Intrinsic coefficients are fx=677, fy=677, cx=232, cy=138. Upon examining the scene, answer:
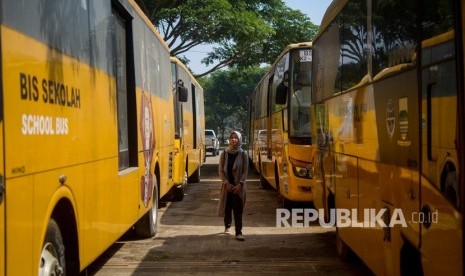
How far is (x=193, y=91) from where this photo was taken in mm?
22391

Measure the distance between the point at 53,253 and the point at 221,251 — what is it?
460cm

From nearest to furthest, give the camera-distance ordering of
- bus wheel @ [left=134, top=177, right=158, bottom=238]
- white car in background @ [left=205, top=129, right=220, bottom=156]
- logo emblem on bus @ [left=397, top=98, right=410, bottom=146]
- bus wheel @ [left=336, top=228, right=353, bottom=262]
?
1. logo emblem on bus @ [left=397, top=98, right=410, bottom=146]
2. bus wheel @ [left=336, top=228, right=353, bottom=262]
3. bus wheel @ [left=134, top=177, right=158, bottom=238]
4. white car in background @ [left=205, top=129, right=220, bottom=156]

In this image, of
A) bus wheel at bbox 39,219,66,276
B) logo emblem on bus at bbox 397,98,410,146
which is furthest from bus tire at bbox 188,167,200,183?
logo emblem on bus at bbox 397,98,410,146

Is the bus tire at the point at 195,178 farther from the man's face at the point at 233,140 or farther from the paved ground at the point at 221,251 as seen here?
the man's face at the point at 233,140

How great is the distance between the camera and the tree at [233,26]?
2464 cm

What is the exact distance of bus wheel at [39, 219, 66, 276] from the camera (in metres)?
4.77

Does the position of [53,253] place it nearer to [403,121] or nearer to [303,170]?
[403,121]

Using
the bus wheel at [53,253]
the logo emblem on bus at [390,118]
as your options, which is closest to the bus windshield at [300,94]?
the logo emblem on bus at [390,118]

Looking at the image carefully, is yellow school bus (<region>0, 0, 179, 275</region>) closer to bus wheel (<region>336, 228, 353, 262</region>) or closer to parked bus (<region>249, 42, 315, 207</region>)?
bus wheel (<region>336, 228, 353, 262</region>)

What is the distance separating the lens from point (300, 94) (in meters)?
13.1

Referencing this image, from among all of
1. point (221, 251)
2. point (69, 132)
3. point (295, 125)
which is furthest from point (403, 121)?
point (295, 125)

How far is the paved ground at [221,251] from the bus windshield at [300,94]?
1.82m

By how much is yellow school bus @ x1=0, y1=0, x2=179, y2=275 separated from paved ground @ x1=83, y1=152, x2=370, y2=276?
2.23ft

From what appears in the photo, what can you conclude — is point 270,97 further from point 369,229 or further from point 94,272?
point 369,229
